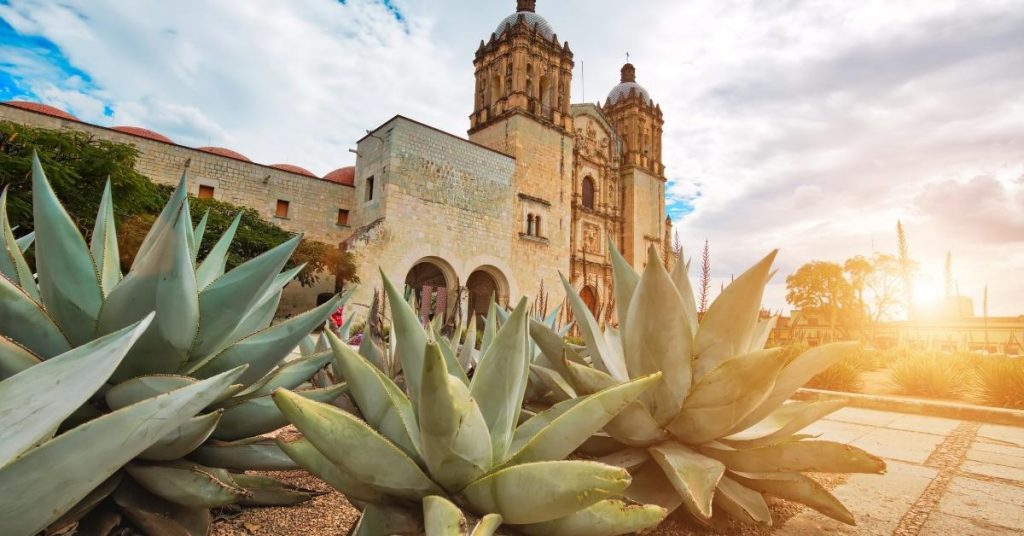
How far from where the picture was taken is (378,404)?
1.00 metres

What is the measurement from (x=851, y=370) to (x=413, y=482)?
7187 millimetres

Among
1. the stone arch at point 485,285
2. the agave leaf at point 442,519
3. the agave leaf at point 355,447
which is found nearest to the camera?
the agave leaf at point 442,519

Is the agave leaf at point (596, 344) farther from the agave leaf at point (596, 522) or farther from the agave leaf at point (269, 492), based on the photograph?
the agave leaf at point (269, 492)

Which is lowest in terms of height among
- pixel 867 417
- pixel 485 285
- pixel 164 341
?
pixel 867 417

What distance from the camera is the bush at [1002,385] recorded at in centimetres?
484

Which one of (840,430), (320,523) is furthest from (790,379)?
(840,430)

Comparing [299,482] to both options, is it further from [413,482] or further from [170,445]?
[413,482]

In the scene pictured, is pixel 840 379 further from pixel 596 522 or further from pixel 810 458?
pixel 596 522

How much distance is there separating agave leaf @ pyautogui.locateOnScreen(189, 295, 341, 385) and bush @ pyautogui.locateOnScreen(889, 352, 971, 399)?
285 inches

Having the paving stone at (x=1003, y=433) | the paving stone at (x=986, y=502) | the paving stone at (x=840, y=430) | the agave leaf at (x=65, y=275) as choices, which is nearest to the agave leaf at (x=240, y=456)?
the agave leaf at (x=65, y=275)

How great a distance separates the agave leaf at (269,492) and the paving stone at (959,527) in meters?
1.82

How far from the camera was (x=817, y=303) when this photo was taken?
3091cm

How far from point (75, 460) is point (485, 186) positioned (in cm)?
1801

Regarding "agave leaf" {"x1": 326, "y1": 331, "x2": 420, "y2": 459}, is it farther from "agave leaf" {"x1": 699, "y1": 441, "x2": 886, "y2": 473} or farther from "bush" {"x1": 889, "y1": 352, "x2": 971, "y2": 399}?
"bush" {"x1": 889, "y1": 352, "x2": 971, "y2": 399}
